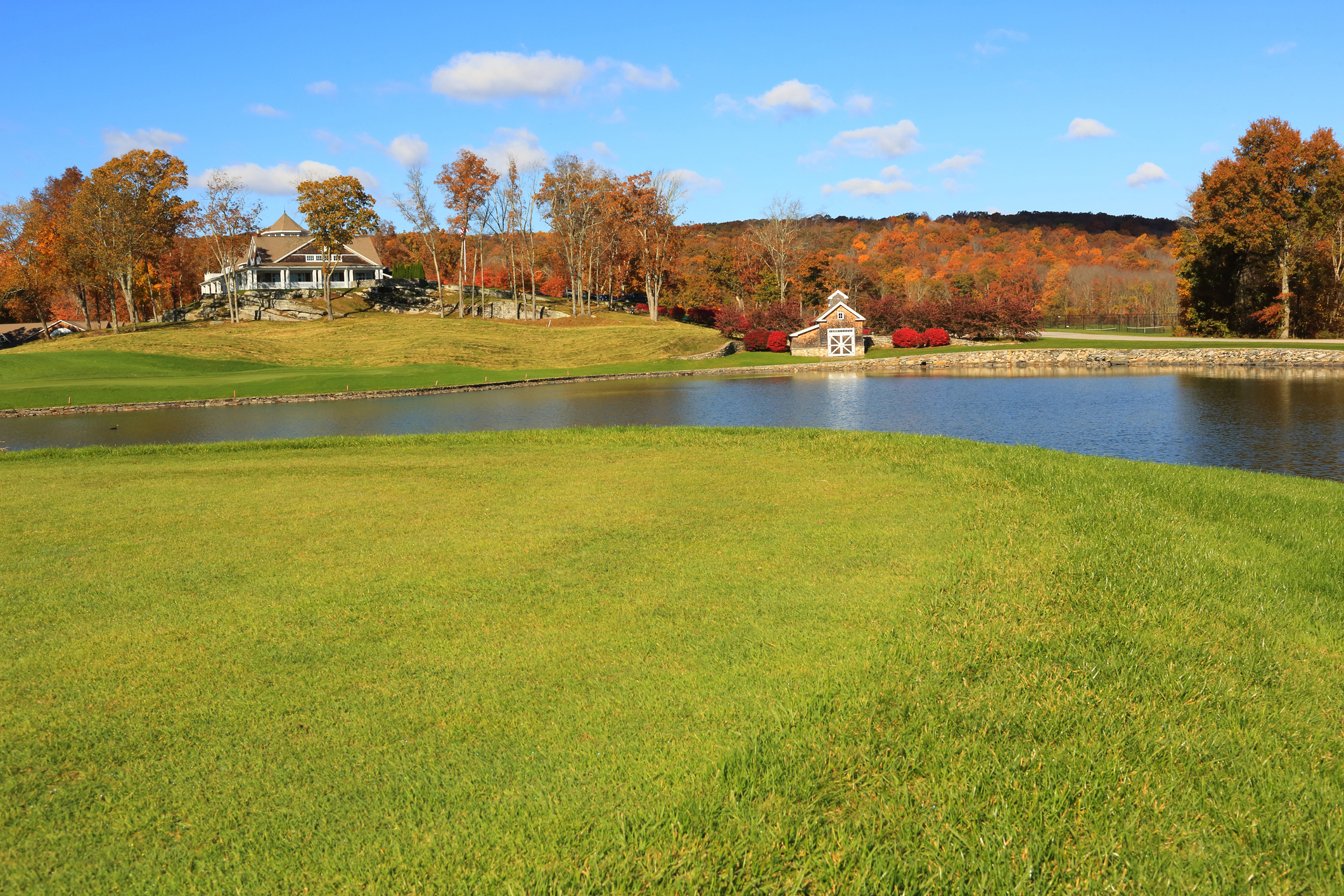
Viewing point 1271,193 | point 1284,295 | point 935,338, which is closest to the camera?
point 1271,193

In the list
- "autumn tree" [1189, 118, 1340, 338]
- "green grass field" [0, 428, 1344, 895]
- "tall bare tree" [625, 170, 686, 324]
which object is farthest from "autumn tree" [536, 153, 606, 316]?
"green grass field" [0, 428, 1344, 895]

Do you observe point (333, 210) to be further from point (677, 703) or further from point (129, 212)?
point (677, 703)

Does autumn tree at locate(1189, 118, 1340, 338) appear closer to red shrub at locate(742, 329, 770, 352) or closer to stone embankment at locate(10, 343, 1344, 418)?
stone embankment at locate(10, 343, 1344, 418)

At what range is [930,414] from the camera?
1316 inches

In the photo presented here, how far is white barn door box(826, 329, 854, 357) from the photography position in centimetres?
7131

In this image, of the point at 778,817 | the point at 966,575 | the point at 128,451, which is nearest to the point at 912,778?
the point at 778,817

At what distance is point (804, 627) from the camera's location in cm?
578

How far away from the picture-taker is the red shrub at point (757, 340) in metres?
76.2

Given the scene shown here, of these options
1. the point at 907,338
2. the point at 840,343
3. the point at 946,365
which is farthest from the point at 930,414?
the point at 907,338

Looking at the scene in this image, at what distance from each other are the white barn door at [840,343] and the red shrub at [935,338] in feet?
33.4

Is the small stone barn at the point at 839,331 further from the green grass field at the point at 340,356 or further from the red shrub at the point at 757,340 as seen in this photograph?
the red shrub at the point at 757,340

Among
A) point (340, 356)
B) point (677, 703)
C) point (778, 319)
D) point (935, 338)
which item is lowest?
point (677, 703)

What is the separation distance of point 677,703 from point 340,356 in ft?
218

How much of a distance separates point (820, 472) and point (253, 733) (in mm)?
9458
